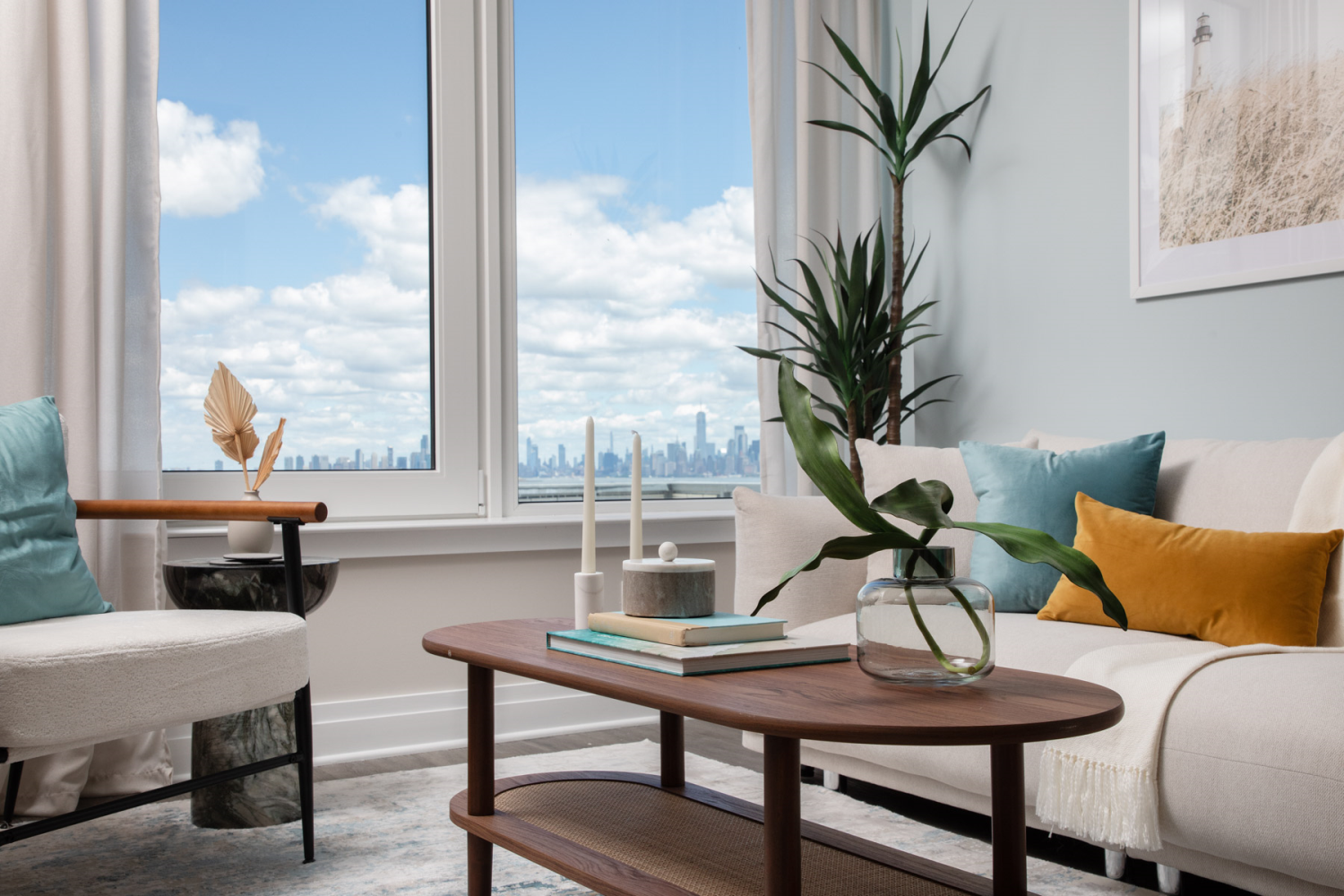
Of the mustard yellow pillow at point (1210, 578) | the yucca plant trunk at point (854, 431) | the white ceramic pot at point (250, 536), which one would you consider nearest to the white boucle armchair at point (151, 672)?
the white ceramic pot at point (250, 536)

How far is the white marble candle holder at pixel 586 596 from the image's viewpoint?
1.71 m

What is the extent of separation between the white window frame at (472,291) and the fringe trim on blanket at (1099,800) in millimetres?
1699

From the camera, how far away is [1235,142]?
2762 mm

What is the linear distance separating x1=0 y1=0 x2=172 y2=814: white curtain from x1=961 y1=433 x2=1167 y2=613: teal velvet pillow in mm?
1944

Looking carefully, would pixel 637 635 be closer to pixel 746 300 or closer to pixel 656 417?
pixel 656 417

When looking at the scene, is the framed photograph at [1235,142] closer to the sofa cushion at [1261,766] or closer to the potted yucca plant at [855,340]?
the potted yucca plant at [855,340]

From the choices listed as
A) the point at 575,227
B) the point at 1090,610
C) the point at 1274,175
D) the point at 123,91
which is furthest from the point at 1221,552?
the point at 123,91

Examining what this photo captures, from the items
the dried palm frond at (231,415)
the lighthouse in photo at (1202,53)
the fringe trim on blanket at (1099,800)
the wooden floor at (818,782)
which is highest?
the lighthouse in photo at (1202,53)

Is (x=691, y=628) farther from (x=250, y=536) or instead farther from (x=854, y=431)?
(x=854, y=431)

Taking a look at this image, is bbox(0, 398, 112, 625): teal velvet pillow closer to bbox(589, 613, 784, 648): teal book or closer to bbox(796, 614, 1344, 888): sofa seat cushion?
bbox(589, 613, 784, 648): teal book

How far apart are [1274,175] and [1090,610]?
1205 mm

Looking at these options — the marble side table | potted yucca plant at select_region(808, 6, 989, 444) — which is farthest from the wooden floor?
potted yucca plant at select_region(808, 6, 989, 444)

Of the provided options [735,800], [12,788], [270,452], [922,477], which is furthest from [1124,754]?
[12,788]

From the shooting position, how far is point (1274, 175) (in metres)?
2.66
